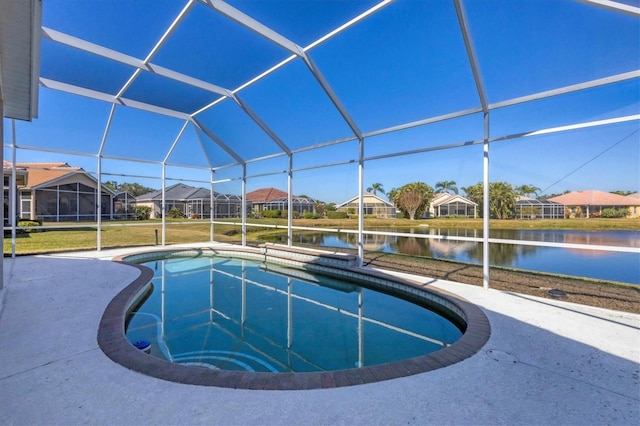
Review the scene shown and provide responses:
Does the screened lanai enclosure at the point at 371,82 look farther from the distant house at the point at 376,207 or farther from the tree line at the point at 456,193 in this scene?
the distant house at the point at 376,207

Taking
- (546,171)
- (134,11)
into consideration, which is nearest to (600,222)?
(546,171)

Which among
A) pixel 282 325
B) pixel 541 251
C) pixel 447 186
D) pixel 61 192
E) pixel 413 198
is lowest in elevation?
pixel 282 325

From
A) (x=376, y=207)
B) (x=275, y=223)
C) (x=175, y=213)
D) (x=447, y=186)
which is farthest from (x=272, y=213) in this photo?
(x=447, y=186)

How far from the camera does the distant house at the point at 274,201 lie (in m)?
10.3

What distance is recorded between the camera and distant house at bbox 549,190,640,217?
4.39 m

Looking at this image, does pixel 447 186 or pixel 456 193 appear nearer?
pixel 456 193

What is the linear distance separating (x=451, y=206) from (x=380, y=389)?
5323 mm

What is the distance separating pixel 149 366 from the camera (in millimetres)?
2615

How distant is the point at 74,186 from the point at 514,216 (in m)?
12.9

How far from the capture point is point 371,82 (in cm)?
558

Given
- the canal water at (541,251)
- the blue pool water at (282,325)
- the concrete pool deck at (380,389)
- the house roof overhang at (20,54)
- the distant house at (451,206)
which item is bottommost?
the blue pool water at (282,325)

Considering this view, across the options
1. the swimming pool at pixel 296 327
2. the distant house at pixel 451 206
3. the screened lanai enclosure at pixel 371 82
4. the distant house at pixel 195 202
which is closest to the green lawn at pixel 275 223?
the distant house at pixel 451 206

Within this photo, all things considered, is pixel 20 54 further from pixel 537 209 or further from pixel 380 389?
pixel 537 209

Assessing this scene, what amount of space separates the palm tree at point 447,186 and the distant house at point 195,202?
739 cm
